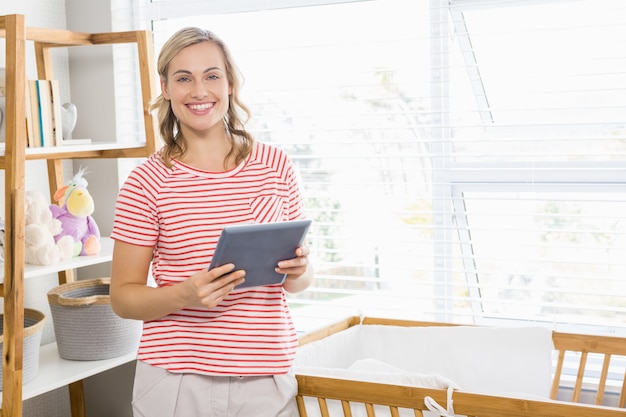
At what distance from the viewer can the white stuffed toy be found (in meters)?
2.19

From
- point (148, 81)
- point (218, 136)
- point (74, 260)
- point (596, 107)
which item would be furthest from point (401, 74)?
point (74, 260)

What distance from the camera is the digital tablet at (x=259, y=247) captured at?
1.45 m

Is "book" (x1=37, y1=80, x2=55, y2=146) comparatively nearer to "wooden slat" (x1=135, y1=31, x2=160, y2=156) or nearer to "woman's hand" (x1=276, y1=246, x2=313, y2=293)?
"wooden slat" (x1=135, y1=31, x2=160, y2=156)

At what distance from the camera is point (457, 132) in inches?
98.5

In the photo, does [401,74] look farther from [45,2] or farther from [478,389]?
[45,2]

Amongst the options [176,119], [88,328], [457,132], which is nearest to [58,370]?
[88,328]

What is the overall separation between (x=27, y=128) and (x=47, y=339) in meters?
0.79

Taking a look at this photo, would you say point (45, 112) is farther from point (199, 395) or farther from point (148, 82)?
point (199, 395)

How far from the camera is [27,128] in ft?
7.29

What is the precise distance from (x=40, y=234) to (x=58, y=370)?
41 cm

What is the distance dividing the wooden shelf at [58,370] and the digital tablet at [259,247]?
0.90 metres

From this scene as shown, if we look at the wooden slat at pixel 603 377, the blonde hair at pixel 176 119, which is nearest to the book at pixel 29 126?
the blonde hair at pixel 176 119

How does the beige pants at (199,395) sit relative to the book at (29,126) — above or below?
below

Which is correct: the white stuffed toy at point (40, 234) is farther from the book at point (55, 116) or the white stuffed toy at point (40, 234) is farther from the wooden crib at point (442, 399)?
the wooden crib at point (442, 399)
